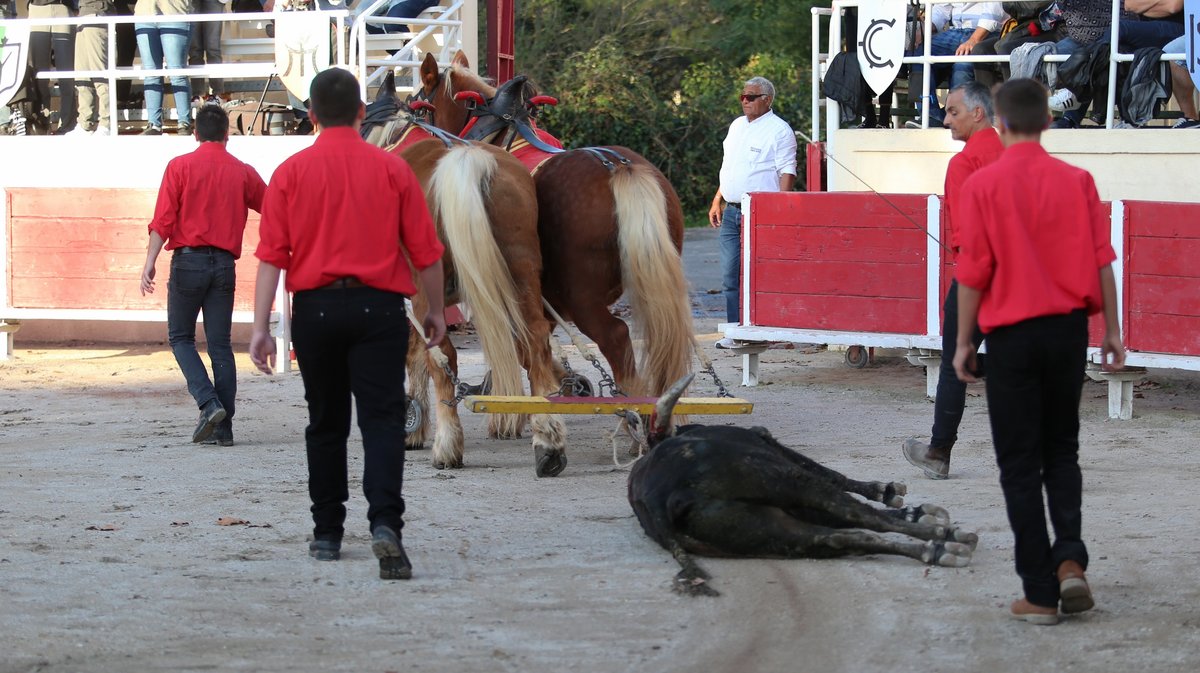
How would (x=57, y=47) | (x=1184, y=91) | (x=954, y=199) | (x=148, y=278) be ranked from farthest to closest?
(x=57, y=47) < (x=1184, y=91) < (x=148, y=278) < (x=954, y=199)

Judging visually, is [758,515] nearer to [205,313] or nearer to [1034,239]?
[1034,239]

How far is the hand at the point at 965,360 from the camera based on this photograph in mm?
4656

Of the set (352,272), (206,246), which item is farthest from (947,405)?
(206,246)

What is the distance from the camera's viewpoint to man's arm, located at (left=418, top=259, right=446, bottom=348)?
5223mm

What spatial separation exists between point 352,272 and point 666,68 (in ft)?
88.9

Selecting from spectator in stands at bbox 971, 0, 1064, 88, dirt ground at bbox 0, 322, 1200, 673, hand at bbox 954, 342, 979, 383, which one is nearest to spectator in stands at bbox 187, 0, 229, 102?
dirt ground at bbox 0, 322, 1200, 673

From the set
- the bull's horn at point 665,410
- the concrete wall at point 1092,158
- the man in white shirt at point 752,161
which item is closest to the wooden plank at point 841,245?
the concrete wall at point 1092,158

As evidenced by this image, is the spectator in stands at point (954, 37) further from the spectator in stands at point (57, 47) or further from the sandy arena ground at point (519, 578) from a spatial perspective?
the spectator in stands at point (57, 47)

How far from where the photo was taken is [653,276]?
739cm

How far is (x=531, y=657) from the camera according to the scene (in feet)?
14.3

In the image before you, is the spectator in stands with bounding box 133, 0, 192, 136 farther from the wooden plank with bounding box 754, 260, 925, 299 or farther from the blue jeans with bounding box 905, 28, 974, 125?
the blue jeans with bounding box 905, 28, 974, 125

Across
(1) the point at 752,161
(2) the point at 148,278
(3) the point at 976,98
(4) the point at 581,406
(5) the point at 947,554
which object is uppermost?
(3) the point at 976,98

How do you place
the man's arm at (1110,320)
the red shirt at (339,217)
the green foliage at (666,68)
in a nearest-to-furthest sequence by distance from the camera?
the man's arm at (1110,320) < the red shirt at (339,217) < the green foliage at (666,68)

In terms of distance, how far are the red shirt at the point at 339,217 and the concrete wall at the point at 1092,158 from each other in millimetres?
5120
